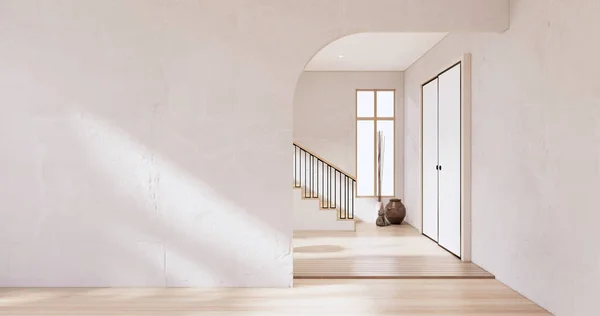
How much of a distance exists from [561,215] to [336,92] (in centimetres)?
642

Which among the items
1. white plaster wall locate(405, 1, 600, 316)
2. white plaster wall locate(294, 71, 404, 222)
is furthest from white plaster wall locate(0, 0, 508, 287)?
white plaster wall locate(294, 71, 404, 222)

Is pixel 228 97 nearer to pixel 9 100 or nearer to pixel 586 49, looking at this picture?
pixel 9 100

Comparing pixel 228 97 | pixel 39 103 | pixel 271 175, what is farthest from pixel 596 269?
pixel 39 103

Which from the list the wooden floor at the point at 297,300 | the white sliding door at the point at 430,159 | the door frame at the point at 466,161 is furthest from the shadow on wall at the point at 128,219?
the white sliding door at the point at 430,159

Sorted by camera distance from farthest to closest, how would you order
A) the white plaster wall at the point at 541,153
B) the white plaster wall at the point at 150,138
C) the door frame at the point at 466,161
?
the door frame at the point at 466,161
the white plaster wall at the point at 150,138
the white plaster wall at the point at 541,153

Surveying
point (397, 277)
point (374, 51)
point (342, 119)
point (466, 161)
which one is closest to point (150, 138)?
point (397, 277)

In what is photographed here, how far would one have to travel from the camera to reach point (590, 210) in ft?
11.4

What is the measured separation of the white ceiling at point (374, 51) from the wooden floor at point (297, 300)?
11.9 feet

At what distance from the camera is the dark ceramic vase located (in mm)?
9414

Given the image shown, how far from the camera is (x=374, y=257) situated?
6.13m

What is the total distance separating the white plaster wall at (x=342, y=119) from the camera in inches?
391

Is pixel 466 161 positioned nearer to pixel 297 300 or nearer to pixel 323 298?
pixel 323 298

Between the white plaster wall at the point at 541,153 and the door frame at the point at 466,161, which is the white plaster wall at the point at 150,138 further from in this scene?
the door frame at the point at 466,161

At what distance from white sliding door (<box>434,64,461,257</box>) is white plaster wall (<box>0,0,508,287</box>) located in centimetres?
221
